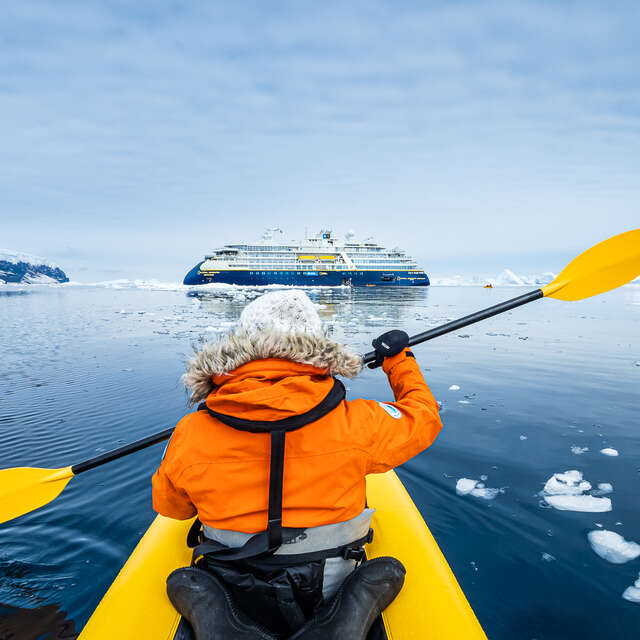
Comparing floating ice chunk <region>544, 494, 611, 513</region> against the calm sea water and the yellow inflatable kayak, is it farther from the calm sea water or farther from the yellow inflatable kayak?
the yellow inflatable kayak

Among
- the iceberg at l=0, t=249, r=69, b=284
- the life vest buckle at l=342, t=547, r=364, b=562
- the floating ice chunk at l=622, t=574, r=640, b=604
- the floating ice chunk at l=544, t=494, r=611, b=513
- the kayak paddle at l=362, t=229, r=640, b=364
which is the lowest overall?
the floating ice chunk at l=622, t=574, r=640, b=604

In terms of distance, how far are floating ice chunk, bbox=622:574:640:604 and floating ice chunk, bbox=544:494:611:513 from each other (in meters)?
0.59

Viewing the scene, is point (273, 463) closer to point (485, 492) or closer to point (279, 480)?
point (279, 480)

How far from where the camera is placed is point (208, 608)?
1.14 m

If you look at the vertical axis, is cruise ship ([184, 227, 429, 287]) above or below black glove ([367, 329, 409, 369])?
above

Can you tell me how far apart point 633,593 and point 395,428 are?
1.68 metres

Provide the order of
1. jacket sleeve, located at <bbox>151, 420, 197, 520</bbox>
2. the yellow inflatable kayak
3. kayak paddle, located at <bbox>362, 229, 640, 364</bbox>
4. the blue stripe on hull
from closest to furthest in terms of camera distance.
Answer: jacket sleeve, located at <bbox>151, 420, 197, 520</bbox> < the yellow inflatable kayak < kayak paddle, located at <bbox>362, 229, 640, 364</bbox> < the blue stripe on hull

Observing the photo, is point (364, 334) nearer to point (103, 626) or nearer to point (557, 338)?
point (557, 338)

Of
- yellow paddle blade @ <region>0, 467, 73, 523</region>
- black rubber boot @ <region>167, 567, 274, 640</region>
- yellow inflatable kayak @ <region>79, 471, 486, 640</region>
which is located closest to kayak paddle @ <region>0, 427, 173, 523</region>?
yellow paddle blade @ <region>0, 467, 73, 523</region>

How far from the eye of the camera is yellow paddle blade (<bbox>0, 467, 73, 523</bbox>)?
2291 mm

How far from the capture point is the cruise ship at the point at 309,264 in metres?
47.5

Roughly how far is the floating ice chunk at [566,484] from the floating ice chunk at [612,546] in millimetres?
417

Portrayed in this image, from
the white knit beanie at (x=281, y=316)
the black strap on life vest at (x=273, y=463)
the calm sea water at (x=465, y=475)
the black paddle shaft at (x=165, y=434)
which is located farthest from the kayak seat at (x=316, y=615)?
the black paddle shaft at (x=165, y=434)

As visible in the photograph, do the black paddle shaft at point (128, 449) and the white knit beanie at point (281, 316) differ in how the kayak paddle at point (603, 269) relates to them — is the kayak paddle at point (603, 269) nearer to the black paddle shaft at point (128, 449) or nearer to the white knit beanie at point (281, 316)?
the white knit beanie at point (281, 316)
